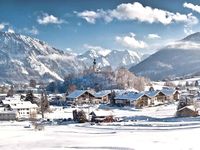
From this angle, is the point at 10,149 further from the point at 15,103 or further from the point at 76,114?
the point at 15,103

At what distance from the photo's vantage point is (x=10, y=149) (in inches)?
1992

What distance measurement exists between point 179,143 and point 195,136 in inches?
312

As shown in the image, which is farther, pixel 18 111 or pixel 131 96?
pixel 131 96

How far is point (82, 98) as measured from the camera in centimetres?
17425

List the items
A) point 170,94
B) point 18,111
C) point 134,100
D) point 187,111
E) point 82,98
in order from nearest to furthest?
point 187,111, point 18,111, point 134,100, point 170,94, point 82,98

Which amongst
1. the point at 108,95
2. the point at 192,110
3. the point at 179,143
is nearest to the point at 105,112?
the point at 192,110

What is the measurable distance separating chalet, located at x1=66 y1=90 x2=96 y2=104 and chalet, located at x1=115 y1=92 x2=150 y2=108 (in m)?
20.8

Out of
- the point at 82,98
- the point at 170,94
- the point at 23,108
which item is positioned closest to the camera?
the point at 23,108

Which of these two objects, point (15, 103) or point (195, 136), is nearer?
point (195, 136)

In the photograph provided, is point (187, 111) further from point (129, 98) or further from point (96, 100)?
point (96, 100)

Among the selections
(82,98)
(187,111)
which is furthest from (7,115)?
(82,98)

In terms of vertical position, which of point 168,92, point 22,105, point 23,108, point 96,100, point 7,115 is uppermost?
point 168,92

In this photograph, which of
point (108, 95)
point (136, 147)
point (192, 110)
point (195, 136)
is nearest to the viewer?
point (136, 147)

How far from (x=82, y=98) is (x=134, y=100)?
106 ft
